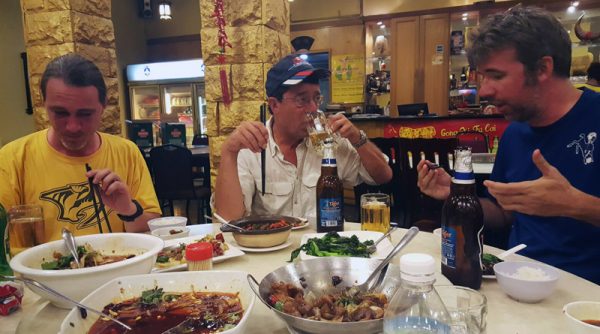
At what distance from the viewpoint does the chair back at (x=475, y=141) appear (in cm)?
446

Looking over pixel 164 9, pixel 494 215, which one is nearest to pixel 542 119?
pixel 494 215

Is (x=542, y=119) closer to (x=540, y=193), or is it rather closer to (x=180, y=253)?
(x=540, y=193)

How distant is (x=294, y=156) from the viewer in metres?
2.46

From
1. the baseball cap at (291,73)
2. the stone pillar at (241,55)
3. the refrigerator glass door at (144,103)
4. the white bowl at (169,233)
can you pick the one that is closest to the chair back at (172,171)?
the stone pillar at (241,55)

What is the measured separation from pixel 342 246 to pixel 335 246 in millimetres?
25

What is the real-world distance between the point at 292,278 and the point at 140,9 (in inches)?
412

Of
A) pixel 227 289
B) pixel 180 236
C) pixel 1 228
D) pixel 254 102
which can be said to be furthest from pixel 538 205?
pixel 254 102

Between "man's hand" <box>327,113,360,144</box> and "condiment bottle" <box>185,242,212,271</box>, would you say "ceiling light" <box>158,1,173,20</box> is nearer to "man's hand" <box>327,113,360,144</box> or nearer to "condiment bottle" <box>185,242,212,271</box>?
"man's hand" <box>327,113,360,144</box>

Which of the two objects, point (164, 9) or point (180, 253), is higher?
point (164, 9)

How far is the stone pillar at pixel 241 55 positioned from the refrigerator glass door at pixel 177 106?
19.5ft

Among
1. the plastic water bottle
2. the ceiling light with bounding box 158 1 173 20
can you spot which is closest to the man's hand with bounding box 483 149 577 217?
the plastic water bottle

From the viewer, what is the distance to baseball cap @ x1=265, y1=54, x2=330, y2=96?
2.22m

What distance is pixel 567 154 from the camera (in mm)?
1648

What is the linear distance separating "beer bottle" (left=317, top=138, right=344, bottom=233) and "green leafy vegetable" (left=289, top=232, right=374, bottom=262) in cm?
20
